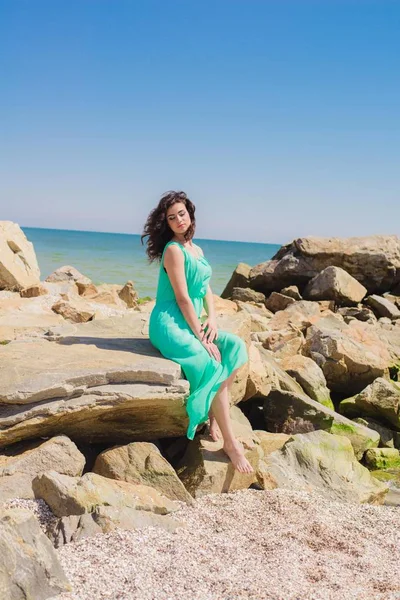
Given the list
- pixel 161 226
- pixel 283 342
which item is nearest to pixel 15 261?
pixel 283 342

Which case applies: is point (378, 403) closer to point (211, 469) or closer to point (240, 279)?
point (211, 469)

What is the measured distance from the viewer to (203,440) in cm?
651

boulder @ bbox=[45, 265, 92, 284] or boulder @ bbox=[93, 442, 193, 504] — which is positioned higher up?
boulder @ bbox=[45, 265, 92, 284]

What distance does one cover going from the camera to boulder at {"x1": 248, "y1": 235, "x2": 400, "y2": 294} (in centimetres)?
2153

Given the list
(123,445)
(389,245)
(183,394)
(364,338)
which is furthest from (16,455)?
(389,245)

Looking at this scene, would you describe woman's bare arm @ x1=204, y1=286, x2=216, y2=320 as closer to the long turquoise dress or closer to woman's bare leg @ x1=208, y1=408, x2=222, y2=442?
the long turquoise dress

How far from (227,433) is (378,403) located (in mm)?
4310

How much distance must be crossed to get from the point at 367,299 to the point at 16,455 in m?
16.2

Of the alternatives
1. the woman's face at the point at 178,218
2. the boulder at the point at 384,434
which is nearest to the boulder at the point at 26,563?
the woman's face at the point at 178,218

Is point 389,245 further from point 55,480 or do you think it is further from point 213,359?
point 55,480

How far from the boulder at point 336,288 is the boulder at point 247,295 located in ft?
5.40

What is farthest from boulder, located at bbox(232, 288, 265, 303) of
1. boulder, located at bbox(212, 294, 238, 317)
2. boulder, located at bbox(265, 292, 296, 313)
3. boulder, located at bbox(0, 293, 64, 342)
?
boulder, located at bbox(0, 293, 64, 342)

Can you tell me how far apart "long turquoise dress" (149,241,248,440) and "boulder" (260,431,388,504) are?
1.05 m

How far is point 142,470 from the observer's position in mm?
5828
